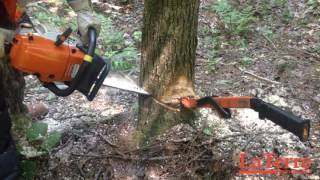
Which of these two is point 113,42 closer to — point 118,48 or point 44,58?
point 118,48

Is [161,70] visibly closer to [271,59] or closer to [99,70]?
[99,70]

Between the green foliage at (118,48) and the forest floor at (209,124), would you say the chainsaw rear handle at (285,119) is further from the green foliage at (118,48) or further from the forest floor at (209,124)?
the green foliage at (118,48)

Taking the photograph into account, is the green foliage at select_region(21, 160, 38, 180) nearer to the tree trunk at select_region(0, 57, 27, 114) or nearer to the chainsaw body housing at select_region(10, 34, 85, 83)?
the tree trunk at select_region(0, 57, 27, 114)

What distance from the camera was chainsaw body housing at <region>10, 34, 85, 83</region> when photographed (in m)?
2.42

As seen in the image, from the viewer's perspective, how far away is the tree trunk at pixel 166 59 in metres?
2.81

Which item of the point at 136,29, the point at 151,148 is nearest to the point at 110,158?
the point at 151,148

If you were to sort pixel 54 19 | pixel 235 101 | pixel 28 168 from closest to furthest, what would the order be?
pixel 235 101 → pixel 28 168 → pixel 54 19

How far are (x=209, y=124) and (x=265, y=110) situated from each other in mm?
840

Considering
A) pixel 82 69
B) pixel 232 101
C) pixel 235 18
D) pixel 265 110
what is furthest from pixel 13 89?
pixel 235 18

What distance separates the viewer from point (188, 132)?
3039 millimetres

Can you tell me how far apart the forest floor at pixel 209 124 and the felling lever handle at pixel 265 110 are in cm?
39

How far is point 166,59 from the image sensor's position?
2.93 m

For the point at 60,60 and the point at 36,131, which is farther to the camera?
the point at 36,131

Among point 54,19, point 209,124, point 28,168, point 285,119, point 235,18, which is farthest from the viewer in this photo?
point 54,19
